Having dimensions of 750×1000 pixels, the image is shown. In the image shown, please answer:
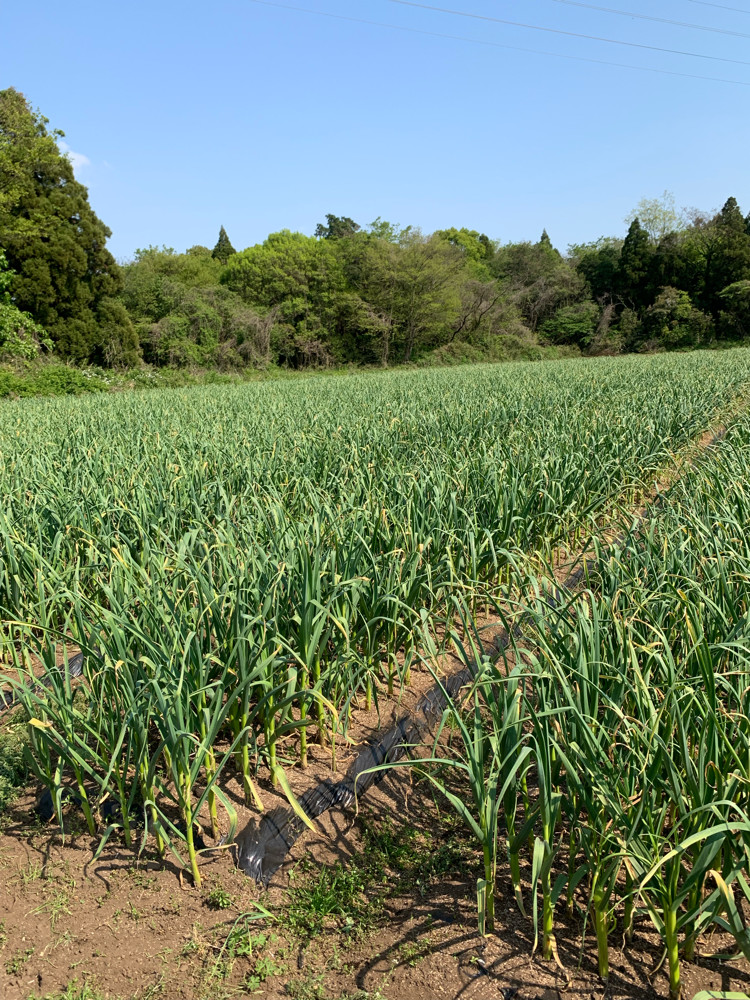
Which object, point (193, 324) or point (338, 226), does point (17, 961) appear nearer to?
point (193, 324)

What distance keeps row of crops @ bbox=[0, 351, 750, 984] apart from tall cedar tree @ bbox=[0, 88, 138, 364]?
58.2 ft

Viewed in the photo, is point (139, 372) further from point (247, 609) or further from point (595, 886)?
point (595, 886)

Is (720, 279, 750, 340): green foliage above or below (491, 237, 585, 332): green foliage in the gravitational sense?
below

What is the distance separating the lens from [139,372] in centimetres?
2053

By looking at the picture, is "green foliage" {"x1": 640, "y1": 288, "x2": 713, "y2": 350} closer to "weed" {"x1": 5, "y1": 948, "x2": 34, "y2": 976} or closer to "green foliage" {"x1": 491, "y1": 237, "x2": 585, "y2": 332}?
"green foliage" {"x1": 491, "y1": 237, "x2": 585, "y2": 332}

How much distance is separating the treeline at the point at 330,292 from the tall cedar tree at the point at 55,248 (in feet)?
0.16

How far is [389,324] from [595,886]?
33.9 m

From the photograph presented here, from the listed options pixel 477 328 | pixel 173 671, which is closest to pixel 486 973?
pixel 173 671

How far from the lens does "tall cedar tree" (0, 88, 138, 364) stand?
67.3 feet

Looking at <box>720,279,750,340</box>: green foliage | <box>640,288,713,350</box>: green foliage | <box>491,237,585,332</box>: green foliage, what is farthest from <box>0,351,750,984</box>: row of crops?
<box>491,237,585,332</box>: green foliage

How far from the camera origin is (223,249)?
1923 inches

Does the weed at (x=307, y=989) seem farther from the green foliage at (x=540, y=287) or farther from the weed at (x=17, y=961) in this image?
the green foliage at (x=540, y=287)

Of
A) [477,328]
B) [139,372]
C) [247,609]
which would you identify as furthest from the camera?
[477,328]

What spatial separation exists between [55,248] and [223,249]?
95.1 ft
